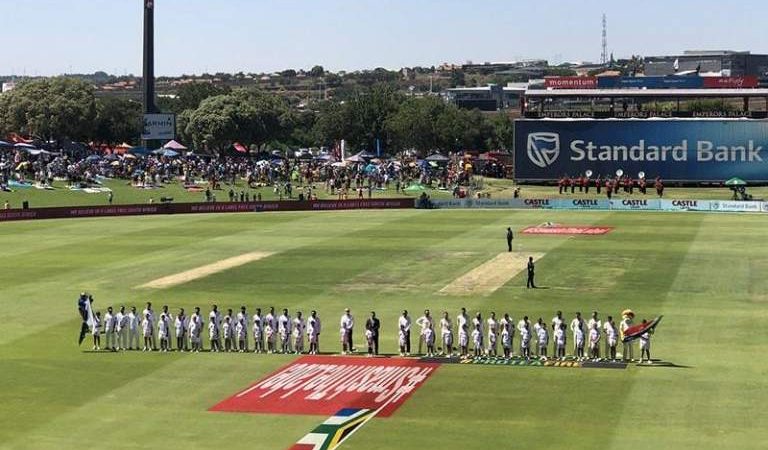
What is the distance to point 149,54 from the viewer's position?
476 feet

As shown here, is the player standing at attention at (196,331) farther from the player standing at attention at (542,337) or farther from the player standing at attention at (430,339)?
the player standing at attention at (542,337)

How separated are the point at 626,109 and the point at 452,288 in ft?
212

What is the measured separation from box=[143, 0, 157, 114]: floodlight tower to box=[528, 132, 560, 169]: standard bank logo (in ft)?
168

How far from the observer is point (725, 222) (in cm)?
8619

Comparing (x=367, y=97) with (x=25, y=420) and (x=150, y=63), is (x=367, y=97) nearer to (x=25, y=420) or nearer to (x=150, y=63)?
(x=150, y=63)

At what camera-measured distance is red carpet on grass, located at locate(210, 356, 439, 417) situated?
34.6 metres

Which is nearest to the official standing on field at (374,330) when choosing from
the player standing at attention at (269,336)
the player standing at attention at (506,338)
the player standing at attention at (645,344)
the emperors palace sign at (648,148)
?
the player standing at attention at (269,336)

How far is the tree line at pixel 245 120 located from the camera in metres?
145

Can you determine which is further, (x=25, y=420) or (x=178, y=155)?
(x=178, y=155)

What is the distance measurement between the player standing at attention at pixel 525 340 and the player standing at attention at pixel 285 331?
757 centimetres

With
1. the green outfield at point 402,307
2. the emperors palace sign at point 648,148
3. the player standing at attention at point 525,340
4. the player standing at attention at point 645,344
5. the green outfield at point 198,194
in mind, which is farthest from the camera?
the emperors palace sign at point 648,148

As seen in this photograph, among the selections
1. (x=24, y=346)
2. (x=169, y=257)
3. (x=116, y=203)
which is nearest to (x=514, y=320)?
(x=24, y=346)

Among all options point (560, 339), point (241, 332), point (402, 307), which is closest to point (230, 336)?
point (241, 332)

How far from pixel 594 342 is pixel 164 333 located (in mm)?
14109
